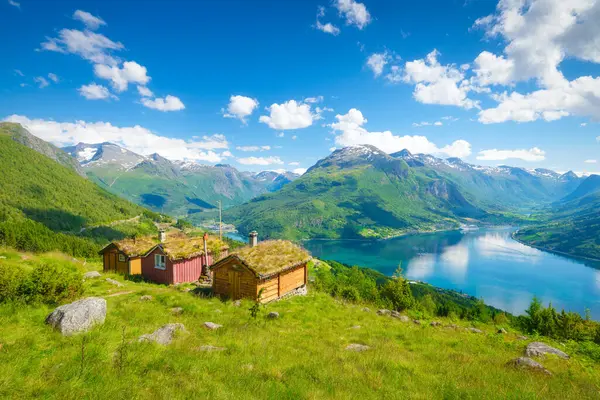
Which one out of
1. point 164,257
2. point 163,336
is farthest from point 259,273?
point 164,257

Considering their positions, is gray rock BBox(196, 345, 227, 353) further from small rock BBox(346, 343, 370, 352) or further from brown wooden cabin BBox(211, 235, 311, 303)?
brown wooden cabin BBox(211, 235, 311, 303)

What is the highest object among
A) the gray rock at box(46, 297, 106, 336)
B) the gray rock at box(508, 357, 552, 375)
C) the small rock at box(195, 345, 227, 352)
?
the gray rock at box(46, 297, 106, 336)

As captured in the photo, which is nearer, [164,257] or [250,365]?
[250,365]

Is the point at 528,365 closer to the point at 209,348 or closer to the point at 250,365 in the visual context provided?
the point at 250,365

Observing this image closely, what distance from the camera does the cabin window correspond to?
36.5 metres

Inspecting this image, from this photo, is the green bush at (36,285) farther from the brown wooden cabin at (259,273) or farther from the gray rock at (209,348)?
the brown wooden cabin at (259,273)

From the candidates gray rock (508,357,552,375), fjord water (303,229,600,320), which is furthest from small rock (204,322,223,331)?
fjord water (303,229,600,320)

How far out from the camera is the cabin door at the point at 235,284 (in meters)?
28.8

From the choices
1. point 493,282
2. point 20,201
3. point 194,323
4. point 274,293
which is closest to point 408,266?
point 493,282

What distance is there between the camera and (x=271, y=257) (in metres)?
30.4

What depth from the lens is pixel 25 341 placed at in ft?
35.0

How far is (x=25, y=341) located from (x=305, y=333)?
13.1 metres

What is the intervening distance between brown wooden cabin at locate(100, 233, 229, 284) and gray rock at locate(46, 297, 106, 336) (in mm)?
22312

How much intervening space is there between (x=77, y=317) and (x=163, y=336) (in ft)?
12.2
